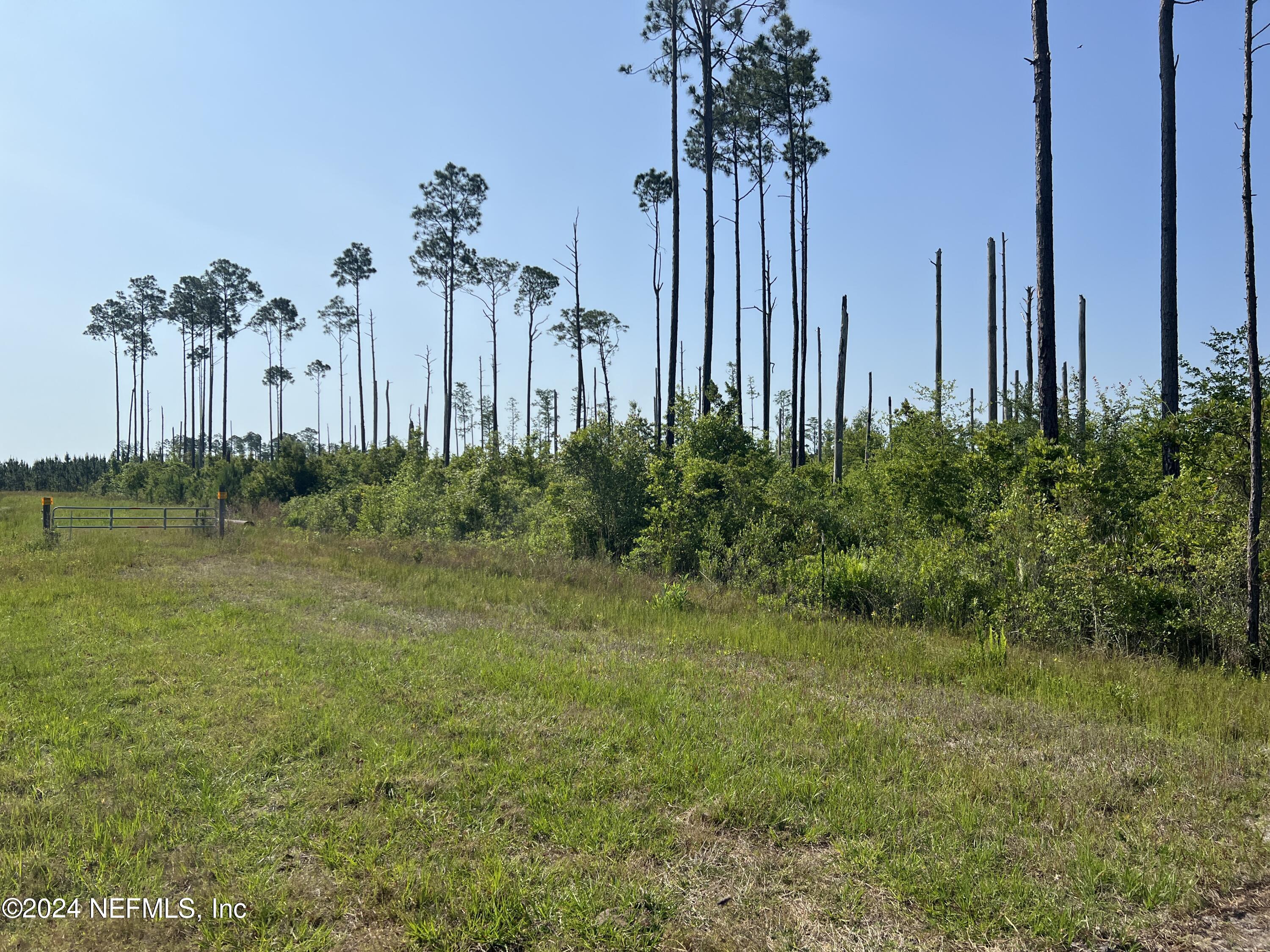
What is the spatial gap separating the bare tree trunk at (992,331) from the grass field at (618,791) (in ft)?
61.9

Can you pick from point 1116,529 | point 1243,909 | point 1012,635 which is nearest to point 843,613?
point 1012,635

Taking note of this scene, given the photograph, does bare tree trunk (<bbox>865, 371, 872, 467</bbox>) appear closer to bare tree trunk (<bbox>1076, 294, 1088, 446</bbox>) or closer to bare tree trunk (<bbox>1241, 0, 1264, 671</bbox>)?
bare tree trunk (<bbox>1076, 294, 1088, 446</bbox>)

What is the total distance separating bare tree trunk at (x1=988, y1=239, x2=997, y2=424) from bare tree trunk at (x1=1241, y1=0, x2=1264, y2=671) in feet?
58.4

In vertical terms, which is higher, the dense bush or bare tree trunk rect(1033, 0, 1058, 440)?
bare tree trunk rect(1033, 0, 1058, 440)

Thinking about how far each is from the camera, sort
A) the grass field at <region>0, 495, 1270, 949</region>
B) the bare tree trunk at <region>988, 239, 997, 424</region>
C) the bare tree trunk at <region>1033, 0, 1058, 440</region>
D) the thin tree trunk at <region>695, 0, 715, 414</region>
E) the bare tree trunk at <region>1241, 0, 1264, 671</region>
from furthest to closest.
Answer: the bare tree trunk at <region>988, 239, 997, 424</region>, the thin tree trunk at <region>695, 0, 715, 414</region>, the bare tree trunk at <region>1033, 0, 1058, 440</region>, the bare tree trunk at <region>1241, 0, 1264, 671</region>, the grass field at <region>0, 495, 1270, 949</region>

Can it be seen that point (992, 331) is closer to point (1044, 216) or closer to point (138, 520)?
point (1044, 216)

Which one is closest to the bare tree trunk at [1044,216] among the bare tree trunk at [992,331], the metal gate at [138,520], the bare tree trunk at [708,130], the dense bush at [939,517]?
the dense bush at [939,517]

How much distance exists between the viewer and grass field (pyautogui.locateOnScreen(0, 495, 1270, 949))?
3072 millimetres

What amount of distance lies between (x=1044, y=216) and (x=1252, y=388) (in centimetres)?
520

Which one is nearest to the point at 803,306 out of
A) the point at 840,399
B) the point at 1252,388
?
the point at 840,399

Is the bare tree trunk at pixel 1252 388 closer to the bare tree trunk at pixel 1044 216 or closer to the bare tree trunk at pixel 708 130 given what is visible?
the bare tree trunk at pixel 1044 216

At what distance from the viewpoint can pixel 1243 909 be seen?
3.15 metres

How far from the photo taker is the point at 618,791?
4.25 m

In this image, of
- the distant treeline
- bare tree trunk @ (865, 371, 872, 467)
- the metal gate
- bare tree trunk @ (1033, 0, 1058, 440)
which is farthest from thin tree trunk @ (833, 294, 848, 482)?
the distant treeline
